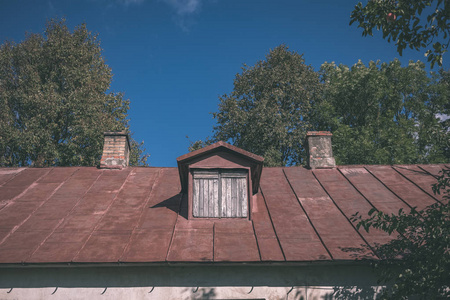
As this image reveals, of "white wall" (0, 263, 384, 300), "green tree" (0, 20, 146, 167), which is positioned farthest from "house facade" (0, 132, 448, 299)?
"green tree" (0, 20, 146, 167)

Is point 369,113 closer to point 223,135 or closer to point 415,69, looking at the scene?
point 415,69

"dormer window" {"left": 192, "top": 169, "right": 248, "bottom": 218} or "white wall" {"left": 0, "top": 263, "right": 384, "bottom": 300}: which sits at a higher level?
"dormer window" {"left": 192, "top": 169, "right": 248, "bottom": 218}

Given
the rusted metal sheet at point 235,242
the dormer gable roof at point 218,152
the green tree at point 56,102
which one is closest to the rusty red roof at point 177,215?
the rusted metal sheet at point 235,242

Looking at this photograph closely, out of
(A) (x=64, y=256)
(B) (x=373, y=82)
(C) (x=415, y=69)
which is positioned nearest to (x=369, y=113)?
(B) (x=373, y=82)

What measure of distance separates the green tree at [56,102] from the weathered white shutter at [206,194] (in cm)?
1365

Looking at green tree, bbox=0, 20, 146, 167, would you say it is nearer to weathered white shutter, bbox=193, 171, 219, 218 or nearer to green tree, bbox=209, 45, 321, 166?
green tree, bbox=209, 45, 321, 166

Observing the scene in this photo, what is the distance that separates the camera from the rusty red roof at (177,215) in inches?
355

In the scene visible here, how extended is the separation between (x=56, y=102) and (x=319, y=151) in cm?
1670

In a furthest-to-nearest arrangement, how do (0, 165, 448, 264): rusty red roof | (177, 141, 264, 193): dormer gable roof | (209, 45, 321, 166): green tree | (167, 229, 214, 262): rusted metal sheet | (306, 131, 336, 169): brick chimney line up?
1. (209, 45, 321, 166): green tree
2. (306, 131, 336, 169): brick chimney
3. (177, 141, 264, 193): dormer gable roof
4. (0, 165, 448, 264): rusty red roof
5. (167, 229, 214, 262): rusted metal sheet

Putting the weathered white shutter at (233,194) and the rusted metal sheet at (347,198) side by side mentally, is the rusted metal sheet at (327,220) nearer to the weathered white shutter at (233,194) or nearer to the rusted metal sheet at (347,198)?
the rusted metal sheet at (347,198)

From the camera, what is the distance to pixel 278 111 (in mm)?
27609

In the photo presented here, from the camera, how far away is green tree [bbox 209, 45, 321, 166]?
1037 inches

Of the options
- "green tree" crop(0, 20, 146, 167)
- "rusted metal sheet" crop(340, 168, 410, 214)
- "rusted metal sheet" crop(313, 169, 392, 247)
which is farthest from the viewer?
"green tree" crop(0, 20, 146, 167)

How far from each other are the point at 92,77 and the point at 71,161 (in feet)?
22.0
